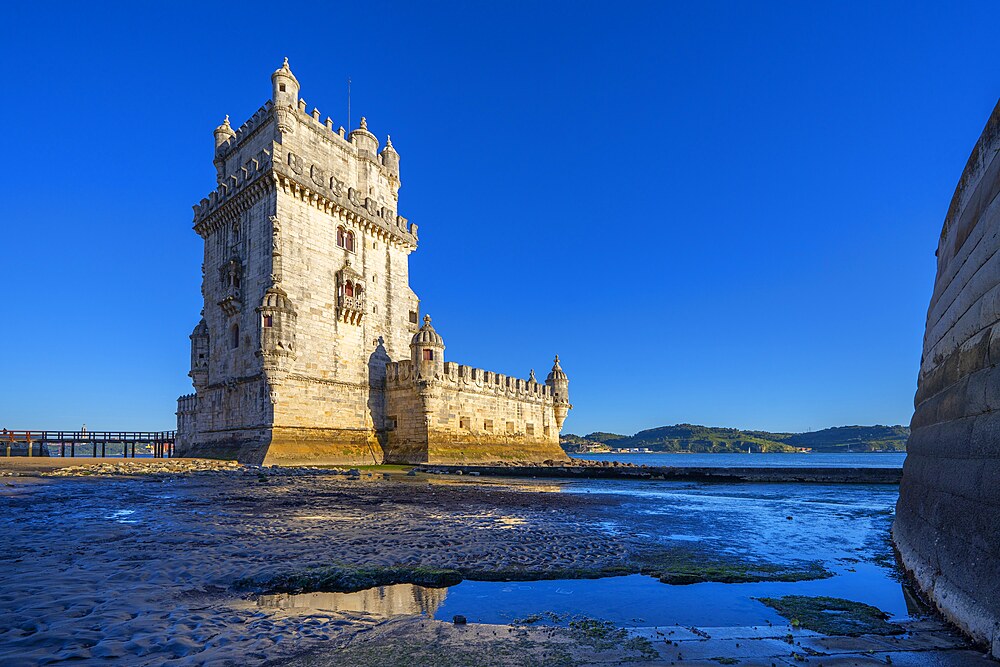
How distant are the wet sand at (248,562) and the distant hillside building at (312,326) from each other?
14.7 metres

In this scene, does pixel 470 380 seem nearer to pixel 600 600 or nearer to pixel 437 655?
pixel 600 600

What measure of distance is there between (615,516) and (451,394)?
23188mm

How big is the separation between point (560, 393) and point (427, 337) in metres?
16.8

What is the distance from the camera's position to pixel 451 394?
34.8 m

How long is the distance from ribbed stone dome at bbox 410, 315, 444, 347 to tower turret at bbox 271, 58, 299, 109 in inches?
609

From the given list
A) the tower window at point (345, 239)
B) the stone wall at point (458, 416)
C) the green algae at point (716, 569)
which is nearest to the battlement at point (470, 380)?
the stone wall at point (458, 416)

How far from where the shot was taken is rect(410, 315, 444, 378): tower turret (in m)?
33.2

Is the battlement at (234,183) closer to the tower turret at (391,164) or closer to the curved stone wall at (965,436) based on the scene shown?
the tower turret at (391,164)

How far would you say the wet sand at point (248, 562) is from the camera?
395cm

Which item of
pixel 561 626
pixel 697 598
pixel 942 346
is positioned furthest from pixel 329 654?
pixel 942 346

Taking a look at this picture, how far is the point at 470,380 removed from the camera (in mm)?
36594

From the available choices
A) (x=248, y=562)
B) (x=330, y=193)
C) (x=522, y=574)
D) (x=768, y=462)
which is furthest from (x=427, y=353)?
(x=768, y=462)

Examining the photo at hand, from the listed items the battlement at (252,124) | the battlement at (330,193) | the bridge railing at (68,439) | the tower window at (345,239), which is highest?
the battlement at (252,124)

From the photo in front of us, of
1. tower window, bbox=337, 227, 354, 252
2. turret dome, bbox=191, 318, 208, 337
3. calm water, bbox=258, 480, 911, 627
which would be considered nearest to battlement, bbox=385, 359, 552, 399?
tower window, bbox=337, 227, 354, 252
